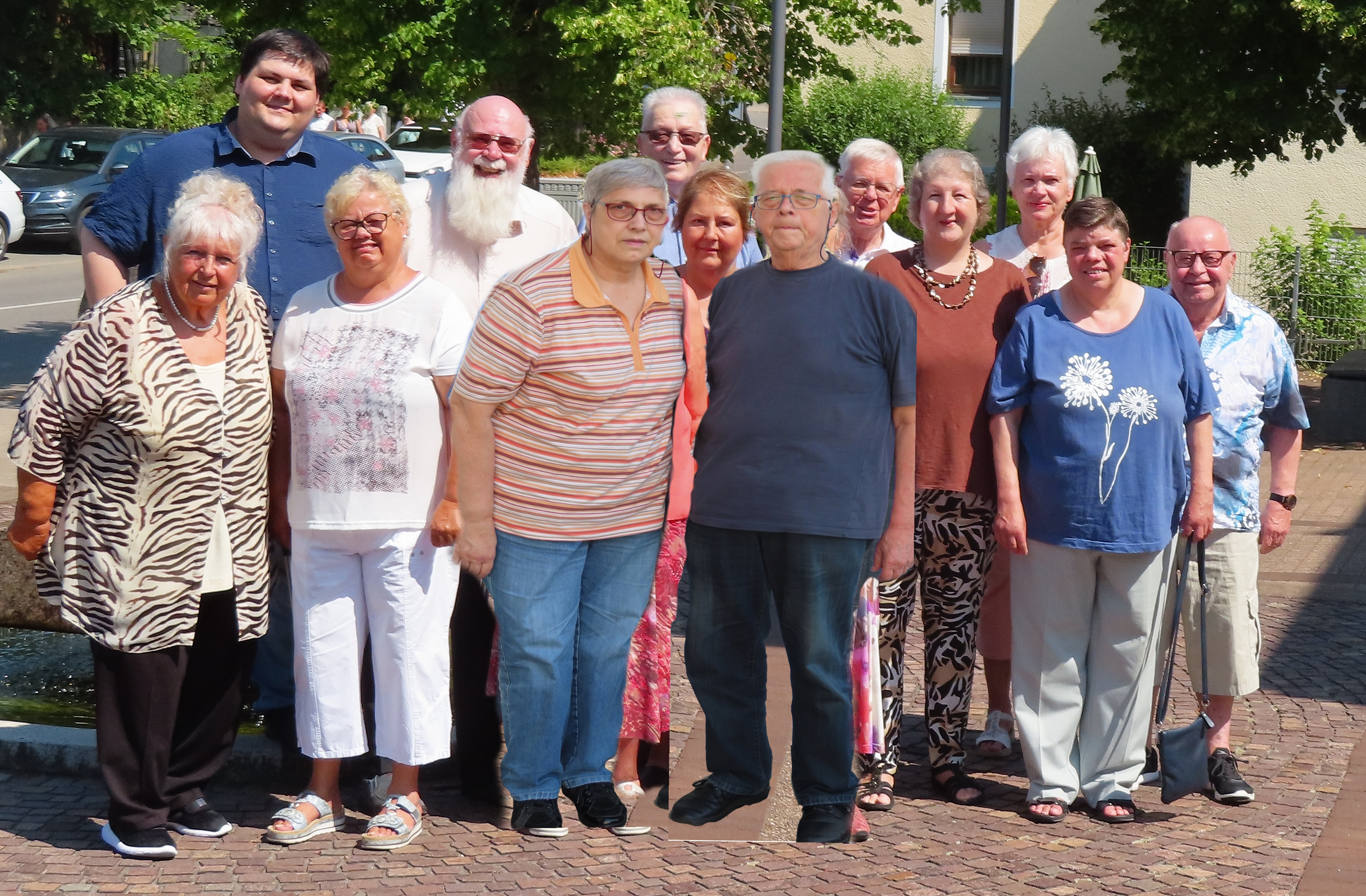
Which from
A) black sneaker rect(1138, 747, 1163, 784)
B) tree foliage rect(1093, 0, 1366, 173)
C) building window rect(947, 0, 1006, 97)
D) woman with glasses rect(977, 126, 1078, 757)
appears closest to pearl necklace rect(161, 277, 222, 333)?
woman with glasses rect(977, 126, 1078, 757)

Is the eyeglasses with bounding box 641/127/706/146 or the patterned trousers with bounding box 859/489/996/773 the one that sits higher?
the eyeglasses with bounding box 641/127/706/146

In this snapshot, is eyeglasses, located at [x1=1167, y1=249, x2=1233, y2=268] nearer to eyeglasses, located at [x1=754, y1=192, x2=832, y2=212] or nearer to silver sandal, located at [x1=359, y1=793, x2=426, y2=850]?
eyeglasses, located at [x1=754, y1=192, x2=832, y2=212]

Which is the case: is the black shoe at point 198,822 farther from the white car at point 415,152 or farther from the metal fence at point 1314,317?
the white car at point 415,152

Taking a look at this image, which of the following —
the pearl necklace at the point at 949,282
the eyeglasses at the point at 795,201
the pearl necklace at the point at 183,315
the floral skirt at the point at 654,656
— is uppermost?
the eyeglasses at the point at 795,201

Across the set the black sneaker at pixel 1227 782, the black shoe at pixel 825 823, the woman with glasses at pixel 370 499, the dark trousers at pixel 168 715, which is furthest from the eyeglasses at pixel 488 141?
the black sneaker at pixel 1227 782

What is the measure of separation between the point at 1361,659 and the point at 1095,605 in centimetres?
262

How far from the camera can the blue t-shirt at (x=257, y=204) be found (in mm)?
5266

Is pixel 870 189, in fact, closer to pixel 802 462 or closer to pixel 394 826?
pixel 802 462

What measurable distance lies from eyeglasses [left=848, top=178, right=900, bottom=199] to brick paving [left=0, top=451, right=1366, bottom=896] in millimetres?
2016

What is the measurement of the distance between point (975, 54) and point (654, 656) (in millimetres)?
23737

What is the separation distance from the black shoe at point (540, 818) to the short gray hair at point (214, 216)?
5.98ft

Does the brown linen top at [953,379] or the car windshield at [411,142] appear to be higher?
the car windshield at [411,142]

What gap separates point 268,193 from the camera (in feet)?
17.8

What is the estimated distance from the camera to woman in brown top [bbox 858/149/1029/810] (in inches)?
199
